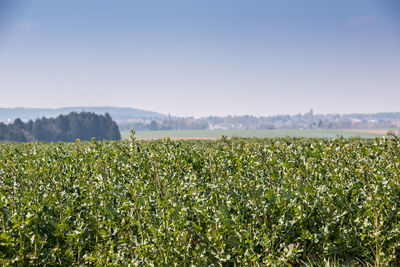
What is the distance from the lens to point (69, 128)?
143500mm

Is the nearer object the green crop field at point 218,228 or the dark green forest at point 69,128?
the green crop field at point 218,228

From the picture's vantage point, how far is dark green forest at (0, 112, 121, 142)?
5305 inches

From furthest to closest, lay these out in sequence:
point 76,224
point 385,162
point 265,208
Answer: point 385,162 < point 76,224 < point 265,208

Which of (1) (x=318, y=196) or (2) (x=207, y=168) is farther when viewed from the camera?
(2) (x=207, y=168)

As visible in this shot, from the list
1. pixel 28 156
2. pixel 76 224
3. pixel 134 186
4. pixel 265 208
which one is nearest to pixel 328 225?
pixel 265 208

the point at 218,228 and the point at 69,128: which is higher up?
the point at 69,128

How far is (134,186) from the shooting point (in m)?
6.19

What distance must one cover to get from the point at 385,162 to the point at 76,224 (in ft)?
23.6

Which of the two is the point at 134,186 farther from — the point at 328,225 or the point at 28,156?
the point at 28,156

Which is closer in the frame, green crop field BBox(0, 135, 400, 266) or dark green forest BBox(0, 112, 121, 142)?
green crop field BBox(0, 135, 400, 266)

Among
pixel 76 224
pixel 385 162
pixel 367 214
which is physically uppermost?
pixel 385 162

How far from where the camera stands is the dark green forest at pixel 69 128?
13475 cm

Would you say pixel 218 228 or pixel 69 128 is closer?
pixel 218 228

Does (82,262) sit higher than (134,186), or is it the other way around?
(134,186)
